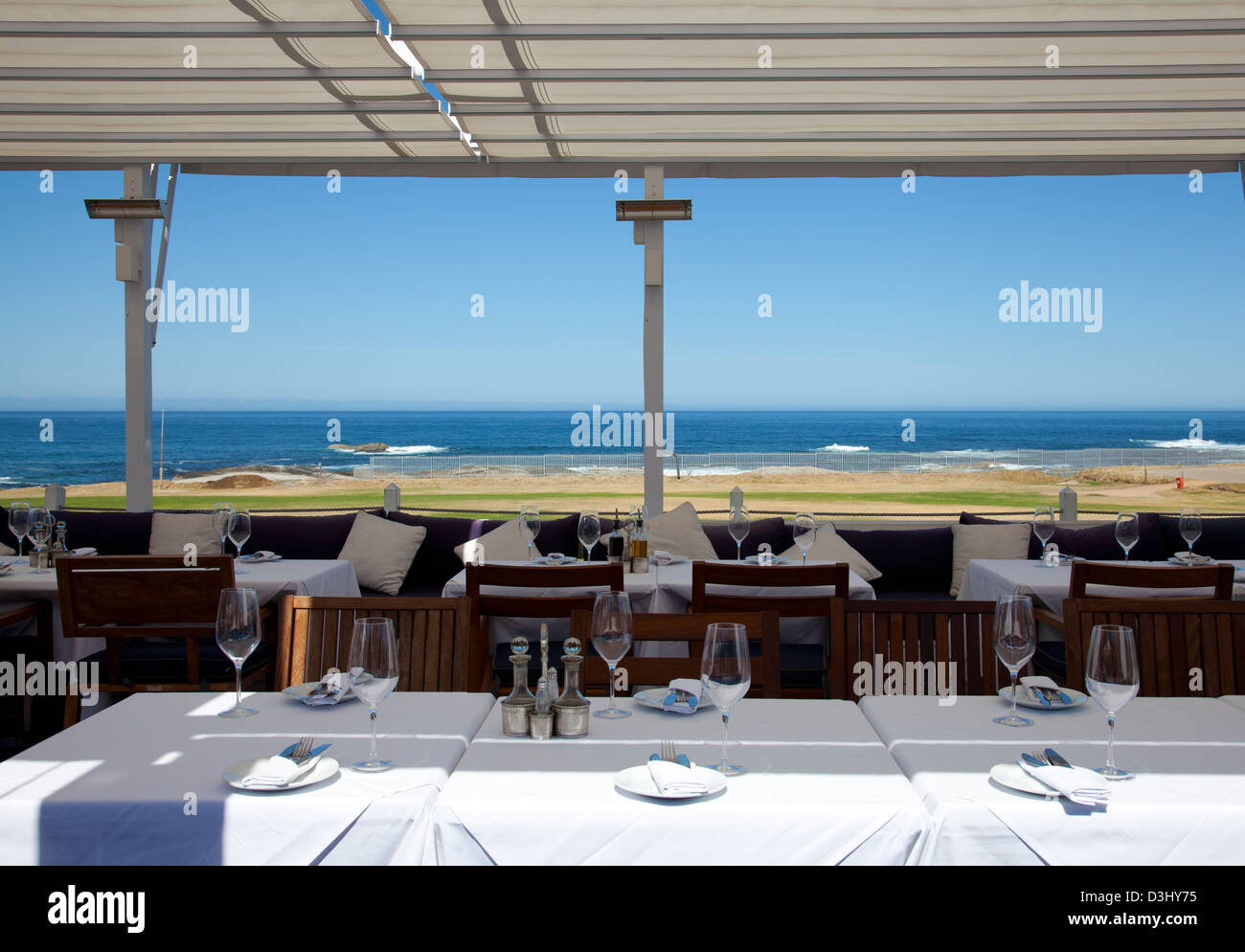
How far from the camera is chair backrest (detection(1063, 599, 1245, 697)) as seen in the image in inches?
90.0

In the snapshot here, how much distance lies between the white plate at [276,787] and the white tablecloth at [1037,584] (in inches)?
105

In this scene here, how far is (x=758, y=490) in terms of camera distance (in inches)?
1089

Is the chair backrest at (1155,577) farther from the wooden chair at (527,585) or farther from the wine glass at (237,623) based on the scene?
the wine glass at (237,623)

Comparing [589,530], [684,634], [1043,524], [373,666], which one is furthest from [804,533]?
[373,666]

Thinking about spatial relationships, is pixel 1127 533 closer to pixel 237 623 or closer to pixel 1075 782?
pixel 1075 782

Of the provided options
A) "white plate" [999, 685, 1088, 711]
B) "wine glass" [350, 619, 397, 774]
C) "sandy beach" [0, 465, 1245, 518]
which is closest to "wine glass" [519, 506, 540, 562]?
"white plate" [999, 685, 1088, 711]

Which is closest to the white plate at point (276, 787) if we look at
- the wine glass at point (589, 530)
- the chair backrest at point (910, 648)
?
the chair backrest at point (910, 648)

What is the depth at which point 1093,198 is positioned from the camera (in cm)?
3338

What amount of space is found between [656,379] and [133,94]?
9.83ft

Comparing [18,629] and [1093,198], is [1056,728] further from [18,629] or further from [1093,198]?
[1093,198]

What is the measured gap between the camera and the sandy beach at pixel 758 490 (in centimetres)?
2495

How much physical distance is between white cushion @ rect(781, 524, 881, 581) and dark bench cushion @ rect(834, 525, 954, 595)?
0.52ft

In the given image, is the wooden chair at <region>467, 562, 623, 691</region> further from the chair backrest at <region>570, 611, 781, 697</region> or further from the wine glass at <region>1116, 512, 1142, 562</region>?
the wine glass at <region>1116, 512, 1142, 562</region>

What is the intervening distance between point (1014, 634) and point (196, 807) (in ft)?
4.25
